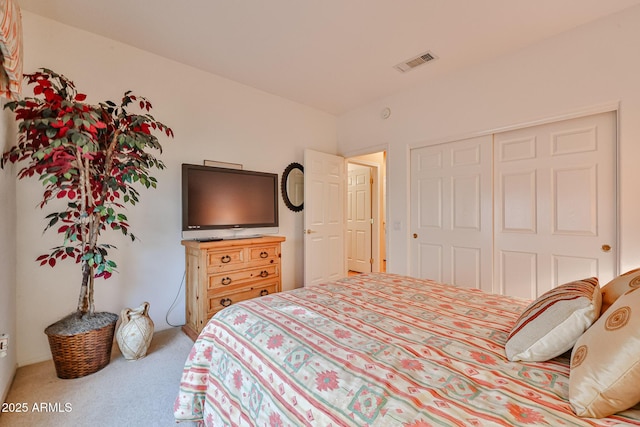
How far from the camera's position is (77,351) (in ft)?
6.14

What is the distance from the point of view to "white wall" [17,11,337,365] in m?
2.13

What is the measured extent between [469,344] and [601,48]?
2754 mm

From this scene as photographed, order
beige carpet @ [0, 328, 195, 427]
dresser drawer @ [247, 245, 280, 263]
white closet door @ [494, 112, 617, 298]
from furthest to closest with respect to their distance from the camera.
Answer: dresser drawer @ [247, 245, 280, 263]
white closet door @ [494, 112, 617, 298]
beige carpet @ [0, 328, 195, 427]

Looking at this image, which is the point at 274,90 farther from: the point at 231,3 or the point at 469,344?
Result: the point at 469,344

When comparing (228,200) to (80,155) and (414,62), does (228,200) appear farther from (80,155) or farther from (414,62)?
(414,62)

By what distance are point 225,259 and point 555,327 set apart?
239 cm

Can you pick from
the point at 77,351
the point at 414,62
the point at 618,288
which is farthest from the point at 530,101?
the point at 77,351

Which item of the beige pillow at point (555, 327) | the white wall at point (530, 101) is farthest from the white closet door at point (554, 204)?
the beige pillow at point (555, 327)

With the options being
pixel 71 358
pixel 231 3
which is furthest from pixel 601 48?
pixel 71 358

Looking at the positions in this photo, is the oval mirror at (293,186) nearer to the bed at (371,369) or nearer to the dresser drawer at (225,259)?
the dresser drawer at (225,259)

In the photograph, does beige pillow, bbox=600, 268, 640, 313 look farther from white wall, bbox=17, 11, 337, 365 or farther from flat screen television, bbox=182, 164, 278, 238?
white wall, bbox=17, 11, 337, 365

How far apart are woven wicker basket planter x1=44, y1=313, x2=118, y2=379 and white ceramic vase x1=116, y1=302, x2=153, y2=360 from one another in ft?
0.43

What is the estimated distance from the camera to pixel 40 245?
84.4 inches

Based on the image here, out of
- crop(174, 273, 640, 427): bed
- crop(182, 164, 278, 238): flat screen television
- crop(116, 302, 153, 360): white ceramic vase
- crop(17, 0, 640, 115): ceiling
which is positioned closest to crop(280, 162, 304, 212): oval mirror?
crop(182, 164, 278, 238): flat screen television
